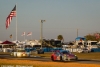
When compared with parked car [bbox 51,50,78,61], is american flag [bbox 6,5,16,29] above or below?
above

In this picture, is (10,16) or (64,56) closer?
(64,56)

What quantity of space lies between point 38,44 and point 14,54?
200ft

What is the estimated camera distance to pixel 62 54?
3228cm

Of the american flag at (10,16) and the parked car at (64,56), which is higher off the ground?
the american flag at (10,16)

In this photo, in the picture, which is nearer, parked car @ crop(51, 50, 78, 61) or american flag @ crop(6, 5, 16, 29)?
parked car @ crop(51, 50, 78, 61)

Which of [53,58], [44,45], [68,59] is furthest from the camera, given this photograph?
[44,45]

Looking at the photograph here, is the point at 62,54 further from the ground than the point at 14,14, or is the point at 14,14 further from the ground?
the point at 14,14

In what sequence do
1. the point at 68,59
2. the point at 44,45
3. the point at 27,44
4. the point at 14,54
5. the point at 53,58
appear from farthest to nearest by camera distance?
the point at 27,44 < the point at 44,45 < the point at 14,54 < the point at 53,58 < the point at 68,59

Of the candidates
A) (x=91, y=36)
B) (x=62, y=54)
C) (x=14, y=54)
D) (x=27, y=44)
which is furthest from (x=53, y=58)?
(x=91, y=36)

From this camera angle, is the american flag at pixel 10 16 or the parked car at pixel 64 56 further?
the american flag at pixel 10 16

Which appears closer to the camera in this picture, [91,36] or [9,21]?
[9,21]

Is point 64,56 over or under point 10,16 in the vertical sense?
under

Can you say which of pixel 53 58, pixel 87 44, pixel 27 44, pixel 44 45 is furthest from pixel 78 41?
pixel 53 58

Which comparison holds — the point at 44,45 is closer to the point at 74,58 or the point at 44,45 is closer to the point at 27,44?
the point at 27,44
